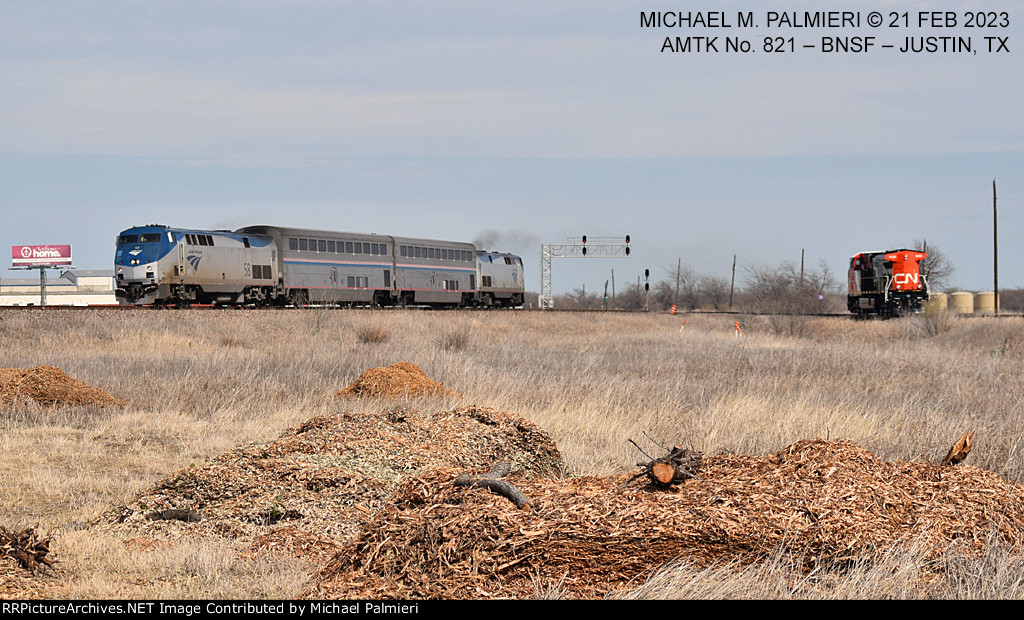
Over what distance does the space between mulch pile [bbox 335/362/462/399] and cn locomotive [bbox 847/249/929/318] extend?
108ft

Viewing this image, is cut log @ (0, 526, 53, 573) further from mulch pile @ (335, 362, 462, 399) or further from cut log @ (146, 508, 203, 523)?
mulch pile @ (335, 362, 462, 399)

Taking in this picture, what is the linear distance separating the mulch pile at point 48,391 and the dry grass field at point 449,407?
9.8 inches

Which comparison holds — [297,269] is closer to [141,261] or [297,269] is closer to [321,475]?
[141,261]

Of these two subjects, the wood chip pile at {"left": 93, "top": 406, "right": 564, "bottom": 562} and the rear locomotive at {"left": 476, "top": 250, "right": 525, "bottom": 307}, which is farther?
the rear locomotive at {"left": 476, "top": 250, "right": 525, "bottom": 307}

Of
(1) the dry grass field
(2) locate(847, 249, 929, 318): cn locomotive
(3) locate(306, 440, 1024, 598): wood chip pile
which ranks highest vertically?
(2) locate(847, 249, 929, 318): cn locomotive

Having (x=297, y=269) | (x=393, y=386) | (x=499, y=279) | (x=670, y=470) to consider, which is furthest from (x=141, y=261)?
(x=670, y=470)

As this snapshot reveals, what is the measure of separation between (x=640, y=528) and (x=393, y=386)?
8.79 meters

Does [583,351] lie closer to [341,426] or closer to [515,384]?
[515,384]

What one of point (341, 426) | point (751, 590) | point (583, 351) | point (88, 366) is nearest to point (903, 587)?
point (751, 590)

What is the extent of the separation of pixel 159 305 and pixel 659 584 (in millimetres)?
31255

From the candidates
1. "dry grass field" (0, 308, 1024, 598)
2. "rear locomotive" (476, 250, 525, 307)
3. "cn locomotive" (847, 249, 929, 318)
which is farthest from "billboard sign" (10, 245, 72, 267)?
"cn locomotive" (847, 249, 929, 318)

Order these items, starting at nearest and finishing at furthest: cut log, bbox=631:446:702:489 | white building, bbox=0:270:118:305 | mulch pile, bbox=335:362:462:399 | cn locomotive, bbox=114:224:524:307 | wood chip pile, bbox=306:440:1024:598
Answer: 1. wood chip pile, bbox=306:440:1024:598
2. cut log, bbox=631:446:702:489
3. mulch pile, bbox=335:362:462:399
4. cn locomotive, bbox=114:224:524:307
5. white building, bbox=0:270:118:305

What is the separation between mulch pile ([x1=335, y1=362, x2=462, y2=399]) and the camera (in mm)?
12555

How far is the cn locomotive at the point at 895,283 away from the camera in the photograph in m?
40.3
